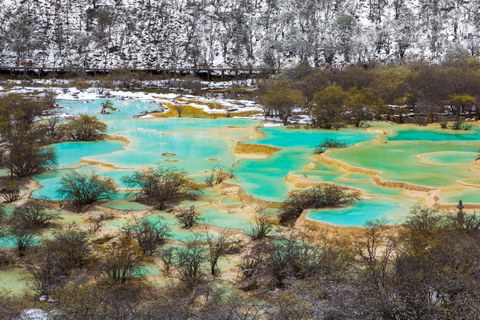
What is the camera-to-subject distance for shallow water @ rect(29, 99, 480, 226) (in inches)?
691

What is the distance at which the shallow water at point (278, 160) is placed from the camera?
17.5 m

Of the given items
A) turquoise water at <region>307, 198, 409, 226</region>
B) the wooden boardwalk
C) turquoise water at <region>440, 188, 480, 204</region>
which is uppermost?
the wooden boardwalk

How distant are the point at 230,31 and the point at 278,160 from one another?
6341 centimetres

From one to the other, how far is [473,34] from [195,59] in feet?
133

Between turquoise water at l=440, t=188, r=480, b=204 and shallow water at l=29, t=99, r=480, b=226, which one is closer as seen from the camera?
turquoise water at l=440, t=188, r=480, b=204

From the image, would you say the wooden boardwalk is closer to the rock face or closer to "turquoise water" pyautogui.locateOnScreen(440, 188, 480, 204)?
the rock face

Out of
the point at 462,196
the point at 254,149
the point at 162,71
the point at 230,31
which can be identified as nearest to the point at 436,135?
the point at 254,149

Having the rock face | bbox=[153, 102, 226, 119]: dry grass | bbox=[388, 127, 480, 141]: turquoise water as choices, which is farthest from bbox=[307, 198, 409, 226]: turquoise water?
the rock face

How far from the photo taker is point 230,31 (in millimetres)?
84875

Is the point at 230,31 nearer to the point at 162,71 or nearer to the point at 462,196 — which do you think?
the point at 162,71

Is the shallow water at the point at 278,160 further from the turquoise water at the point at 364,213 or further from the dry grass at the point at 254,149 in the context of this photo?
the dry grass at the point at 254,149

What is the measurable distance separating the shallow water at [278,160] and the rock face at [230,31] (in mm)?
42665

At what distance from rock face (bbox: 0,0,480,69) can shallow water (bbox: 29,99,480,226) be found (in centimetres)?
4267

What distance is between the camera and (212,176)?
2159 cm
